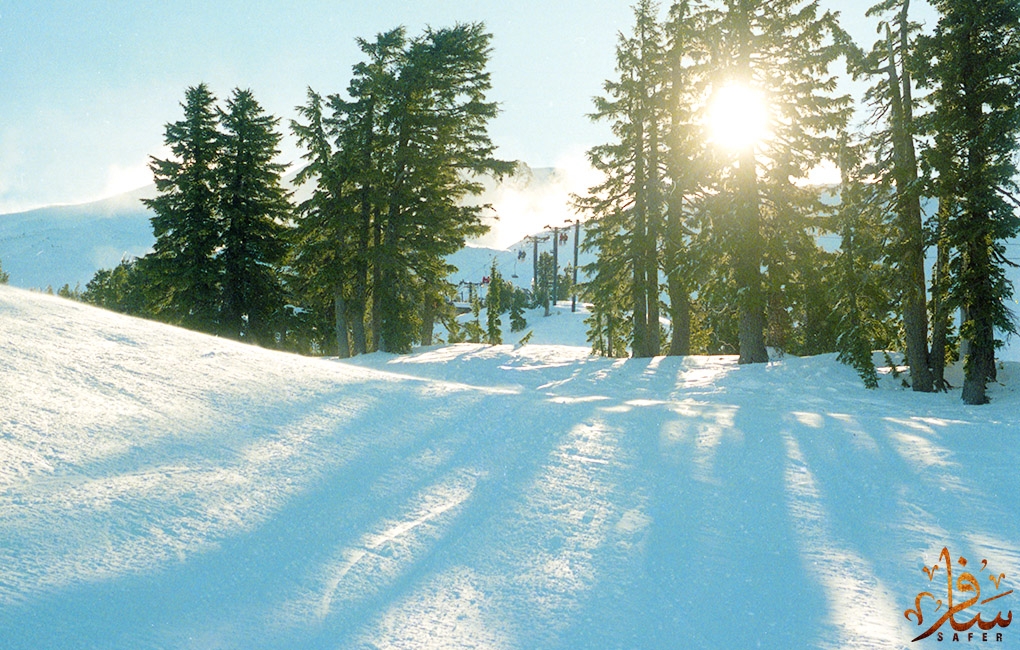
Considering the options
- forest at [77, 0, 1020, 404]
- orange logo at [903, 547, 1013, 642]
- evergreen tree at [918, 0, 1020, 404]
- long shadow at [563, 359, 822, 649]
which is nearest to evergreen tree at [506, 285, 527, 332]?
forest at [77, 0, 1020, 404]

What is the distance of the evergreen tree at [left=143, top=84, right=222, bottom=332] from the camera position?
2534cm

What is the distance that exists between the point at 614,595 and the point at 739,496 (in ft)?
7.33

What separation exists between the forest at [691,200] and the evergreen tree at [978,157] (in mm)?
54

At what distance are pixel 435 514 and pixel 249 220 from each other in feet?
83.3

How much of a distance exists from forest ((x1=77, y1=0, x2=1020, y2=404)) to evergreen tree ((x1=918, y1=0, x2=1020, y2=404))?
0.18 ft

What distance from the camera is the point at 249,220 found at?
26516mm

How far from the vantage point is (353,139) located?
2486 cm

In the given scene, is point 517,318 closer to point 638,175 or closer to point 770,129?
point 638,175

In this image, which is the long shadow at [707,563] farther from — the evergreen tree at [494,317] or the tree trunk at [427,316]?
the evergreen tree at [494,317]

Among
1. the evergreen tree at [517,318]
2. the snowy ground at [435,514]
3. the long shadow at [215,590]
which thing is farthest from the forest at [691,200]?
the evergreen tree at [517,318]

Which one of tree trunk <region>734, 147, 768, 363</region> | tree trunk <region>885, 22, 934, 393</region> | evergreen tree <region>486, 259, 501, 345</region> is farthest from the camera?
evergreen tree <region>486, 259, 501, 345</region>

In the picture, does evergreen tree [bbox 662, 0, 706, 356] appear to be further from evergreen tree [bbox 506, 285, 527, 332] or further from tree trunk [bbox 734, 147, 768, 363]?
evergreen tree [bbox 506, 285, 527, 332]

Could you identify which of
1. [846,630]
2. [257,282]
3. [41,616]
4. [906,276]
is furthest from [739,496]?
[257,282]

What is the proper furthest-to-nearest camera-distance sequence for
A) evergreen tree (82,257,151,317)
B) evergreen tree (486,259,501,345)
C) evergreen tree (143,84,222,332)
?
evergreen tree (486,259,501,345) → evergreen tree (82,257,151,317) → evergreen tree (143,84,222,332)
